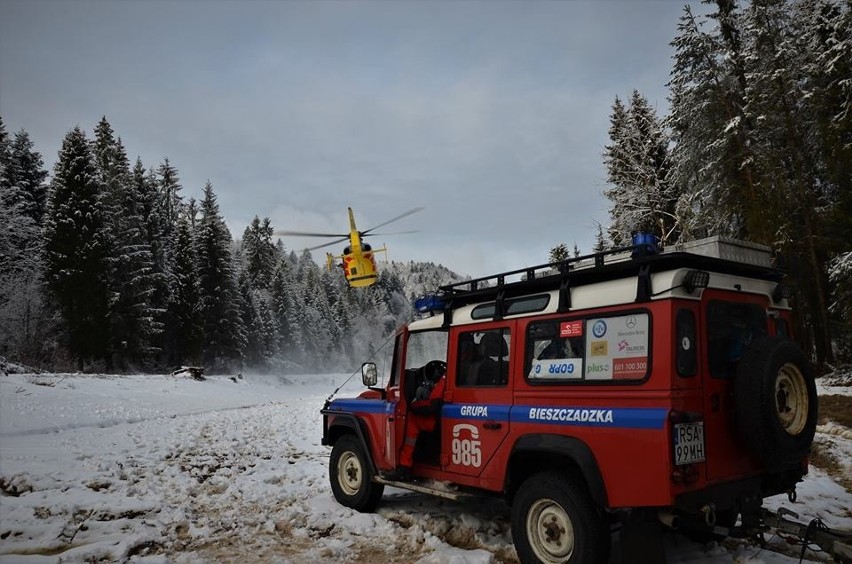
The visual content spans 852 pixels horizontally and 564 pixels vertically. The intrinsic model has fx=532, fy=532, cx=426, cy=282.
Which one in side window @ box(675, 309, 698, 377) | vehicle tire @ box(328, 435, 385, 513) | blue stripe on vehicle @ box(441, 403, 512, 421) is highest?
side window @ box(675, 309, 698, 377)

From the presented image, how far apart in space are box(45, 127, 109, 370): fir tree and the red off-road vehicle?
106 feet

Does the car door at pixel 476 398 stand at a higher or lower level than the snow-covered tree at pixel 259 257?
lower

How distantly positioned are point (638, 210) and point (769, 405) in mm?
23415

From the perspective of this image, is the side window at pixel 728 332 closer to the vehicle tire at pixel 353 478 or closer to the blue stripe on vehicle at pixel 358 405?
the blue stripe on vehicle at pixel 358 405

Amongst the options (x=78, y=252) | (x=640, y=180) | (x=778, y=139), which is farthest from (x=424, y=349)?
(x=78, y=252)

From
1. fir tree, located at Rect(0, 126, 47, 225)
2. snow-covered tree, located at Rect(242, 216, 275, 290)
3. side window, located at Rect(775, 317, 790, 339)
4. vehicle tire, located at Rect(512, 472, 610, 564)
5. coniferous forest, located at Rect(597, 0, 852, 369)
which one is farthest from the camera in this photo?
snow-covered tree, located at Rect(242, 216, 275, 290)

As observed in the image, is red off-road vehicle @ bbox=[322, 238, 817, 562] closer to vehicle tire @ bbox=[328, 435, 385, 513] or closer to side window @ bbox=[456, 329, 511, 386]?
side window @ bbox=[456, 329, 511, 386]

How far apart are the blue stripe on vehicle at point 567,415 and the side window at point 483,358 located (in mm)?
293

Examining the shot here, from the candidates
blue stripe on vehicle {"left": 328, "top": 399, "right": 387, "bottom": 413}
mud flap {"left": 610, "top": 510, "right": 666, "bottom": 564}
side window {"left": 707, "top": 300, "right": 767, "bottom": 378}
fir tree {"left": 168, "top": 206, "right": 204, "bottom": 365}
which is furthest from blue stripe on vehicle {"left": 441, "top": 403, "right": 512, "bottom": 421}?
fir tree {"left": 168, "top": 206, "right": 204, "bottom": 365}

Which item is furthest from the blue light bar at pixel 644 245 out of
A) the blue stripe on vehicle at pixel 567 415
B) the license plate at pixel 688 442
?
the license plate at pixel 688 442

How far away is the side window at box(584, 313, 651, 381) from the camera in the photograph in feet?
14.4

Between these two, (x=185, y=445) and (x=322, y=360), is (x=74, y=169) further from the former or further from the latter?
(x=322, y=360)

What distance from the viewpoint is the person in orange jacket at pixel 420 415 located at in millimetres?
6438

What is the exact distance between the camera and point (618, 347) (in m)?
4.59
